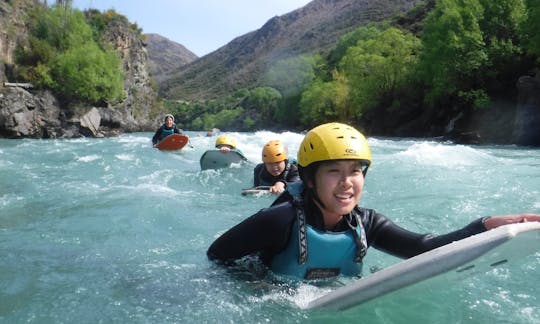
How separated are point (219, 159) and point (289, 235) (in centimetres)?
760

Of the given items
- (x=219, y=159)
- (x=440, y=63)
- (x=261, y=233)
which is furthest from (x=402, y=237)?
(x=440, y=63)

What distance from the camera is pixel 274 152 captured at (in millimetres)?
6824

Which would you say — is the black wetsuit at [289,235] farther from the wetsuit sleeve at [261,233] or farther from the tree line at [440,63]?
the tree line at [440,63]

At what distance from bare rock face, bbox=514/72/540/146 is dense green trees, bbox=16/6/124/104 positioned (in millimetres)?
29296

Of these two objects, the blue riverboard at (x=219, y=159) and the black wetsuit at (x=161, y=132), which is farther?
the black wetsuit at (x=161, y=132)

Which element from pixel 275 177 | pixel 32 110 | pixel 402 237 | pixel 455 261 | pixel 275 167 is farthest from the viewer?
pixel 32 110

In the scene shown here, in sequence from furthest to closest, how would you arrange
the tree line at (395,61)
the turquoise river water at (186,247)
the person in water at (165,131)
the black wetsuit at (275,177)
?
the tree line at (395,61)
the person in water at (165,131)
the black wetsuit at (275,177)
the turquoise river water at (186,247)

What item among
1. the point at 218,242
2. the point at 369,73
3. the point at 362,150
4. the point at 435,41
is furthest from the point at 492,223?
the point at 369,73

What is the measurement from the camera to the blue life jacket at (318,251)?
2.85m

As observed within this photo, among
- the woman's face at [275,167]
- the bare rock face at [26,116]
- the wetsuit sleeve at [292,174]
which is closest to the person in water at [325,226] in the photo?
the woman's face at [275,167]

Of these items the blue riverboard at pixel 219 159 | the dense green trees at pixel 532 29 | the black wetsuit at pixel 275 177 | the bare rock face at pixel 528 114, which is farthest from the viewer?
the dense green trees at pixel 532 29

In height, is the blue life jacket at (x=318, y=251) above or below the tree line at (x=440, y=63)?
below

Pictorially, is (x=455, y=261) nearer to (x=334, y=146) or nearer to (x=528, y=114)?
(x=334, y=146)

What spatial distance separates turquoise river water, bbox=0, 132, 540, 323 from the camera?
109 inches
